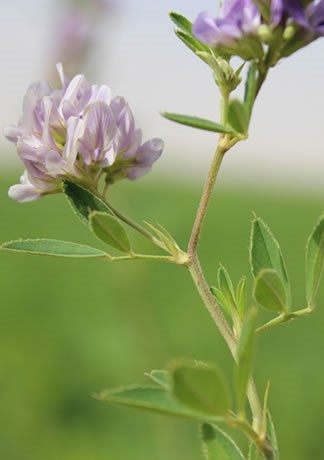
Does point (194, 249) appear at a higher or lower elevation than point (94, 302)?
higher

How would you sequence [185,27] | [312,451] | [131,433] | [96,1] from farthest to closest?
[131,433], [312,451], [96,1], [185,27]

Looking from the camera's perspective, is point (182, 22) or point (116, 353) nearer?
point (182, 22)

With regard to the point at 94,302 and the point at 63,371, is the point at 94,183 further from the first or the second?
the point at 94,302

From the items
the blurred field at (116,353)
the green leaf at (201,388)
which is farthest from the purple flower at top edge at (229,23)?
the blurred field at (116,353)

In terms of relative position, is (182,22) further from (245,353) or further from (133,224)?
(245,353)

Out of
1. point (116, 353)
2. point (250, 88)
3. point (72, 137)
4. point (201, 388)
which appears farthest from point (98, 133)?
point (116, 353)

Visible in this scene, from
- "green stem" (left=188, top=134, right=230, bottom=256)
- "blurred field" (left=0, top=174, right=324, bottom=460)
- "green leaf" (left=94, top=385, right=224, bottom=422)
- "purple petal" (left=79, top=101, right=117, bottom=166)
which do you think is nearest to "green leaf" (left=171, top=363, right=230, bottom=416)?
"green leaf" (left=94, top=385, right=224, bottom=422)

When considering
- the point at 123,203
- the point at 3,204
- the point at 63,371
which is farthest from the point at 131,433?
the point at 3,204
